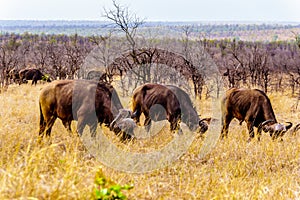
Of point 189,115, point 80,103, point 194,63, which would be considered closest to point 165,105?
point 189,115

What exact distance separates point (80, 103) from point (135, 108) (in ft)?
11.3

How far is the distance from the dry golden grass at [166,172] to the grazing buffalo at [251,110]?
569 mm

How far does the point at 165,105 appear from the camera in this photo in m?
11.1

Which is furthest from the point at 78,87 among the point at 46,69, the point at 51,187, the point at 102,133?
the point at 46,69

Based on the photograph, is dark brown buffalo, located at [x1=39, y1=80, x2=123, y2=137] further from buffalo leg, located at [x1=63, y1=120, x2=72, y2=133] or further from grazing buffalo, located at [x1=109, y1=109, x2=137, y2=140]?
grazing buffalo, located at [x1=109, y1=109, x2=137, y2=140]

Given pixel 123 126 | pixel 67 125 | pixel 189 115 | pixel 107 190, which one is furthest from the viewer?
pixel 189 115

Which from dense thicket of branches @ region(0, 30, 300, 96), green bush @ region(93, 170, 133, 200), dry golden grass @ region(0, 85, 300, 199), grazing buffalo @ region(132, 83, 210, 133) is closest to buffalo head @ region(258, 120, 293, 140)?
dry golden grass @ region(0, 85, 300, 199)

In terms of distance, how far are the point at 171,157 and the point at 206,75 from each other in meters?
17.8

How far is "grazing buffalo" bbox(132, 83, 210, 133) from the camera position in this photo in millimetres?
10570

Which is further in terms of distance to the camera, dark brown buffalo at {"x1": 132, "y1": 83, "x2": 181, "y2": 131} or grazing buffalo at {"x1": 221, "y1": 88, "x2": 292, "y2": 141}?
dark brown buffalo at {"x1": 132, "y1": 83, "x2": 181, "y2": 131}

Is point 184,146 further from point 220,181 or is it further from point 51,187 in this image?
point 51,187

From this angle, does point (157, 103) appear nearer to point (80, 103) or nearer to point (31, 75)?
point (80, 103)

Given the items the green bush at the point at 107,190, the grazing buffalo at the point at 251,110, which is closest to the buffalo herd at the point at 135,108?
the grazing buffalo at the point at 251,110

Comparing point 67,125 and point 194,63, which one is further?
point 194,63
